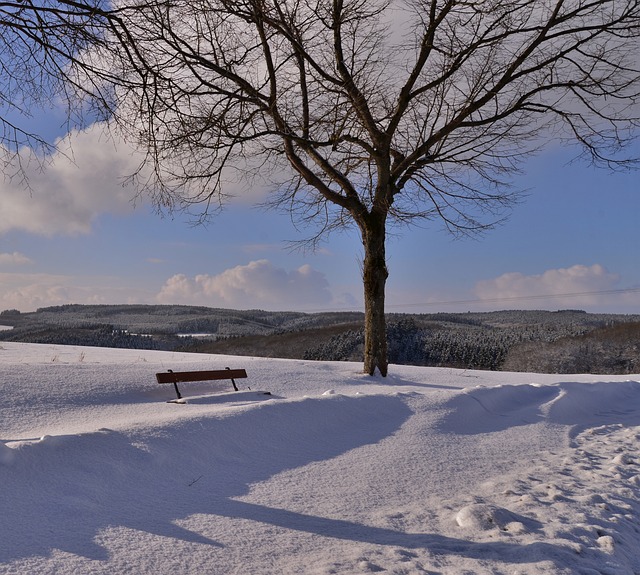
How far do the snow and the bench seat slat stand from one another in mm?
362

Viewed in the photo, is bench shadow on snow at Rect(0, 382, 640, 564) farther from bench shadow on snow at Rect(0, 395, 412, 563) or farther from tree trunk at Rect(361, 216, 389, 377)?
tree trunk at Rect(361, 216, 389, 377)

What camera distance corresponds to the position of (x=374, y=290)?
1153cm

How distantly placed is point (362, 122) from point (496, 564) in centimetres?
939

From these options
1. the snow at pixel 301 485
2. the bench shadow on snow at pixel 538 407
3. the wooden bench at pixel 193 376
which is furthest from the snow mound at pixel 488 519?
the wooden bench at pixel 193 376

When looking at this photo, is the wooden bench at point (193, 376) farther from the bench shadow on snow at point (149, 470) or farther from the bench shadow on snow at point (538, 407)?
the bench shadow on snow at point (538, 407)

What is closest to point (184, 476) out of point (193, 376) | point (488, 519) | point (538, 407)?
point (488, 519)

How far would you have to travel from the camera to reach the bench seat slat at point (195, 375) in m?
8.38

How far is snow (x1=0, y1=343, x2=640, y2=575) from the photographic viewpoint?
3.60m

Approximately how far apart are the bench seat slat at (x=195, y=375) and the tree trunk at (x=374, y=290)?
3096mm

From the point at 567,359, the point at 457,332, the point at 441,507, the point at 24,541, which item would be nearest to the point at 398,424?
the point at 441,507

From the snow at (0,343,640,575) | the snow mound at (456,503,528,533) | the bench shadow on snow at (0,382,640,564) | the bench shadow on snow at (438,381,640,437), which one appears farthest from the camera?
the bench shadow on snow at (438,381,640,437)

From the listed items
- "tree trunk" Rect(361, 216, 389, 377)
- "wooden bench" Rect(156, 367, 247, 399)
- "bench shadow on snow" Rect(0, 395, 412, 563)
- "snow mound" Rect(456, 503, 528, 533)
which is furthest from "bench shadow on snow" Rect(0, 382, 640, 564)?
"tree trunk" Rect(361, 216, 389, 377)

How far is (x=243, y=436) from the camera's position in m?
6.21

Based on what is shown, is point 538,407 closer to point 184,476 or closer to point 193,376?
point 193,376
